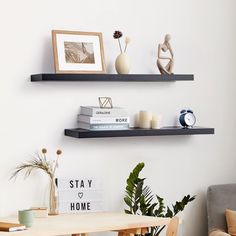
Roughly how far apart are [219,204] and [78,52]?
4.48ft

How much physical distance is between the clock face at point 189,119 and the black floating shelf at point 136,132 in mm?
46

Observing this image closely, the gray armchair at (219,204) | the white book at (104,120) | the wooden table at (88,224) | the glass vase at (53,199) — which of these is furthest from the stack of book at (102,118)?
the gray armchair at (219,204)

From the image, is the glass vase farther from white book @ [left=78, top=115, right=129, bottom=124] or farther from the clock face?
the clock face

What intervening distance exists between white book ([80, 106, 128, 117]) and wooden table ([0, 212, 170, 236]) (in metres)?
0.59

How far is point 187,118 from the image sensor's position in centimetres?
448

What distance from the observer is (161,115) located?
4.48m

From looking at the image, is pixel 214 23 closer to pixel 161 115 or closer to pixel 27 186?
pixel 161 115

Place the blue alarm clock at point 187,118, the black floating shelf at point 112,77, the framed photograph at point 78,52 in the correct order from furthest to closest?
the blue alarm clock at point 187,118 → the framed photograph at point 78,52 → the black floating shelf at point 112,77

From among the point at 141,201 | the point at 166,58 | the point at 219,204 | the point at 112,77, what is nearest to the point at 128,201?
the point at 141,201

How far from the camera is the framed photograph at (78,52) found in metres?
4.09

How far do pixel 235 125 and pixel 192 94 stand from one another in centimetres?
43

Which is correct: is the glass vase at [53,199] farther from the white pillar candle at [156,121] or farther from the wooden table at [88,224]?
the white pillar candle at [156,121]

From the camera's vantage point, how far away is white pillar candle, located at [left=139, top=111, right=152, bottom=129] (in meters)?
4.35

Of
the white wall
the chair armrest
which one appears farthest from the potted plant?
the chair armrest
